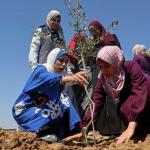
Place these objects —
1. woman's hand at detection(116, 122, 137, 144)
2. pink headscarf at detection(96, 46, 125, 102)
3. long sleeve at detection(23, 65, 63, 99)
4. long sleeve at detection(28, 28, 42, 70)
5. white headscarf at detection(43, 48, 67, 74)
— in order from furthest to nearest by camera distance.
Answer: long sleeve at detection(28, 28, 42, 70)
white headscarf at detection(43, 48, 67, 74)
long sleeve at detection(23, 65, 63, 99)
pink headscarf at detection(96, 46, 125, 102)
woman's hand at detection(116, 122, 137, 144)

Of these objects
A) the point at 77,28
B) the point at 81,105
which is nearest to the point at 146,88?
the point at 77,28

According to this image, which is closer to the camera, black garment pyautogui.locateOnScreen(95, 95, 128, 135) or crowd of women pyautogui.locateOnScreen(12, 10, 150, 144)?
crowd of women pyautogui.locateOnScreen(12, 10, 150, 144)

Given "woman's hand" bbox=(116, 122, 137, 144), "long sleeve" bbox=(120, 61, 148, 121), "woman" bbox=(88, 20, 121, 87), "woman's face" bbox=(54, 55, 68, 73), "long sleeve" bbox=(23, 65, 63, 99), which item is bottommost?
"woman's hand" bbox=(116, 122, 137, 144)

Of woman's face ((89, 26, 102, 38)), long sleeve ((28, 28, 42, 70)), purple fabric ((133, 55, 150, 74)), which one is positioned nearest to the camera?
woman's face ((89, 26, 102, 38))

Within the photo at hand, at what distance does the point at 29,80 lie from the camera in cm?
584

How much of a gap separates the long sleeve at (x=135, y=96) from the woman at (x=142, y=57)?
1775 mm

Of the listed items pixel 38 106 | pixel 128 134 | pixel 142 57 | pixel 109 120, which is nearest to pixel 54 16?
pixel 142 57

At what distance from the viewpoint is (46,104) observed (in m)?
5.86

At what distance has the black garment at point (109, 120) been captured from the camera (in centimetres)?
580

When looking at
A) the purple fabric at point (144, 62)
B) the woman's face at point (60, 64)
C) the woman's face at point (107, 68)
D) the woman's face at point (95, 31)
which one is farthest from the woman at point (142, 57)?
the woman's face at point (107, 68)

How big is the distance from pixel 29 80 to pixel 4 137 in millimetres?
1070

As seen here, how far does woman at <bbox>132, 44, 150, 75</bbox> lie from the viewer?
7730 millimetres

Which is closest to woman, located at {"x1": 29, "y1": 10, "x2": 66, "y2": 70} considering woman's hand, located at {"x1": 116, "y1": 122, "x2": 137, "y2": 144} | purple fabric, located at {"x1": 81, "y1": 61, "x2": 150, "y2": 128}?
purple fabric, located at {"x1": 81, "y1": 61, "x2": 150, "y2": 128}

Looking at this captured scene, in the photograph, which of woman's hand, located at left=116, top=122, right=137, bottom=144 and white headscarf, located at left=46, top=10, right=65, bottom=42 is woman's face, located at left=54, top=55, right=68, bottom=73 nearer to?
woman's hand, located at left=116, top=122, right=137, bottom=144
